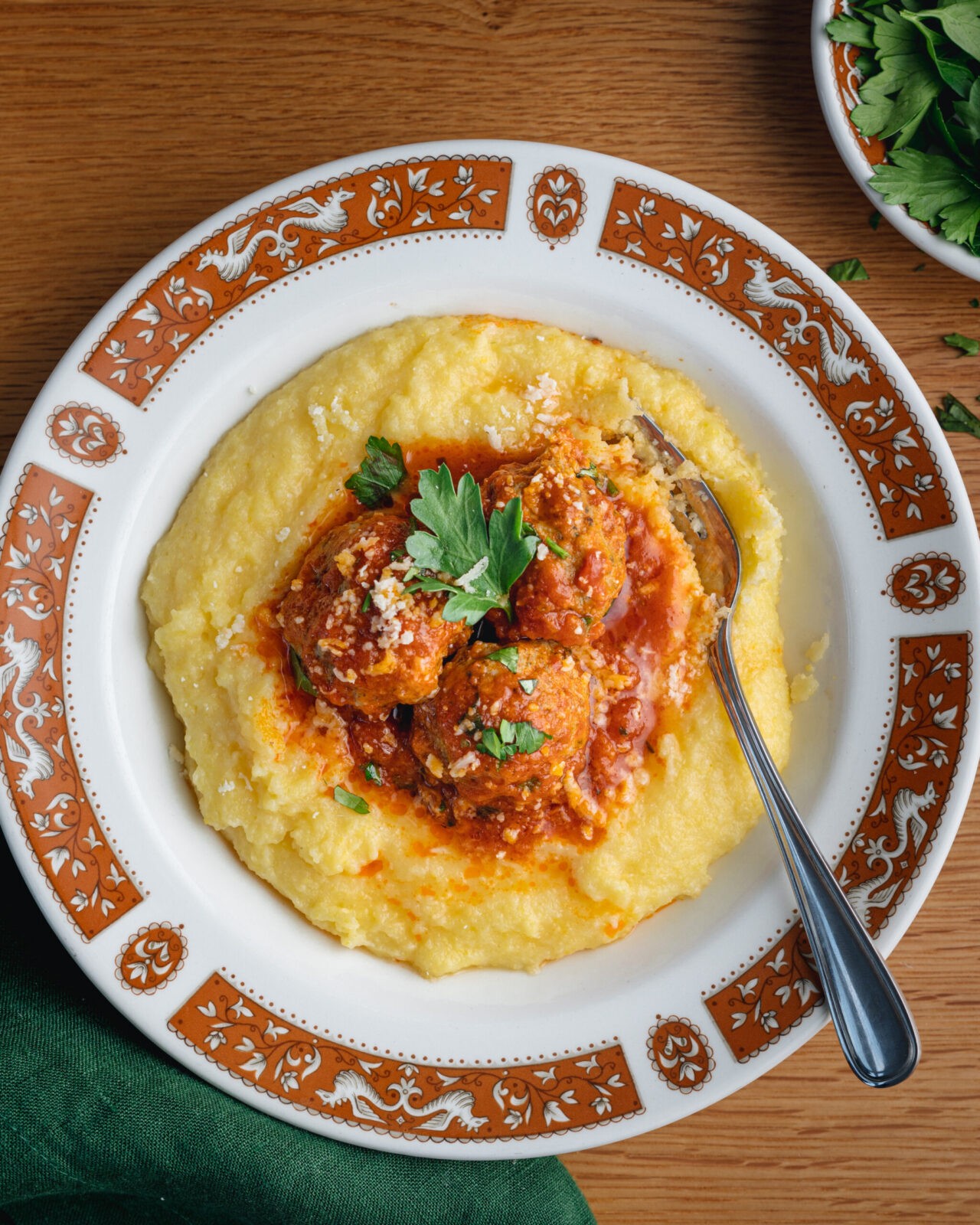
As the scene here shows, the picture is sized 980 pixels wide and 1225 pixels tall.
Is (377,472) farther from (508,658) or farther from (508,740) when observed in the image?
(508,740)

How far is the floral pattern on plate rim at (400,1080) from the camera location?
14.3 ft

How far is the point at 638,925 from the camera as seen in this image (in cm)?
464

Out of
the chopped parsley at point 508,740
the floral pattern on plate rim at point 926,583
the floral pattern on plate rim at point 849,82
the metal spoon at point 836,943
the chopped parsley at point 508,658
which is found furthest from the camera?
the floral pattern on plate rim at point 849,82

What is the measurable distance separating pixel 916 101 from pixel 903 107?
68mm

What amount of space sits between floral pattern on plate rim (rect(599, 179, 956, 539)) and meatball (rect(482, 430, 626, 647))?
1183 millimetres

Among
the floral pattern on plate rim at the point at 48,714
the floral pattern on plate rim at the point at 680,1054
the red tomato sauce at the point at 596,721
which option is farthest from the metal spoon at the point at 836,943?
the floral pattern on plate rim at the point at 48,714

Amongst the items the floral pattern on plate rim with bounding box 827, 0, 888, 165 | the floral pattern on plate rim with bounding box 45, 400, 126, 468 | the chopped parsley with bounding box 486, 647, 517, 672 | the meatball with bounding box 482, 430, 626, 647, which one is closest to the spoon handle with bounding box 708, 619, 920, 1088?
the meatball with bounding box 482, 430, 626, 647

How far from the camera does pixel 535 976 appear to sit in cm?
459

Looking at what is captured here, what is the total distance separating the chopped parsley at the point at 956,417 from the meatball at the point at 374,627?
9.45 ft

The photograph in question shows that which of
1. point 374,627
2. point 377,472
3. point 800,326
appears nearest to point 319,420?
point 377,472

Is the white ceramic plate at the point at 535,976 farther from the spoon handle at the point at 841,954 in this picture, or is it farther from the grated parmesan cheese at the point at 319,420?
the grated parmesan cheese at the point at 319,420

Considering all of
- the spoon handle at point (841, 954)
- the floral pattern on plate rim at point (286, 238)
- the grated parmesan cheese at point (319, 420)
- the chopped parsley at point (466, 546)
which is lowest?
the spoon handle at point (841, 954)

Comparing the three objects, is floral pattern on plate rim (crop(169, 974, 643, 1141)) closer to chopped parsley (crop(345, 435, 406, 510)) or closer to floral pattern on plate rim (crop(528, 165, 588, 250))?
chopped parsley (crop(345, 435, 406, 510))

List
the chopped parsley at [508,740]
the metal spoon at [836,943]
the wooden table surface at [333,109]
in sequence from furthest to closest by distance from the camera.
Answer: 1. the wooden table surface at [333,109]
2. the metal spoon at [836,943]
3. the chopped parsley at [508,740]
